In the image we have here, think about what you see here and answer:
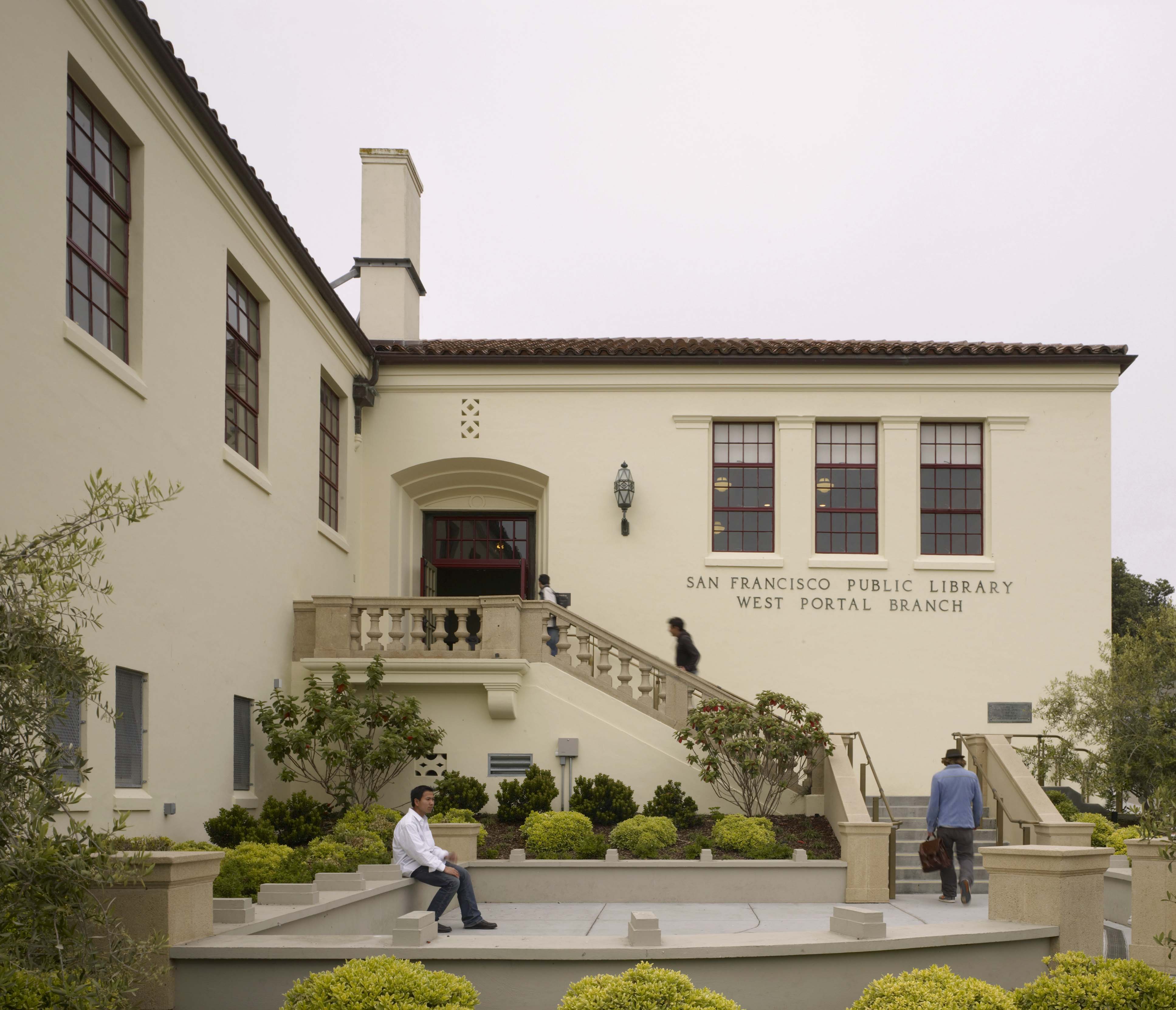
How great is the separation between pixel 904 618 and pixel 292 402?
37.6 feet

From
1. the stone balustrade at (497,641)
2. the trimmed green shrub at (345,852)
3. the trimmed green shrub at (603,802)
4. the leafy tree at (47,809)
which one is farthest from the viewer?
the stone balustrade at (497,641)

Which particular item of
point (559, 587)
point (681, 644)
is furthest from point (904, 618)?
point (559, 587)

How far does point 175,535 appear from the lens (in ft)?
45.4

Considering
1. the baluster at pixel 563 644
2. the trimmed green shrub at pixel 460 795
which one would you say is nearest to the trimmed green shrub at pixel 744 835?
the trimmed green shrub at pixel 460 795

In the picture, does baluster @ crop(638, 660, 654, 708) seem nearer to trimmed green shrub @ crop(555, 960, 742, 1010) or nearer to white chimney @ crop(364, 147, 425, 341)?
white chimney @ crop(364, 147, 425, 341)

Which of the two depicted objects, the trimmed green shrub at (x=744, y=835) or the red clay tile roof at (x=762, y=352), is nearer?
the trimmed green shrub at (x=744, y=835)

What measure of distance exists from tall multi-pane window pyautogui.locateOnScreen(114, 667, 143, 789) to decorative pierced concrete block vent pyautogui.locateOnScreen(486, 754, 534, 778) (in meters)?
6.64

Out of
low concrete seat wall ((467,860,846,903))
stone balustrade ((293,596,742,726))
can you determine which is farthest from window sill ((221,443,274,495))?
low concrete seat wall ((467,860,846,903))

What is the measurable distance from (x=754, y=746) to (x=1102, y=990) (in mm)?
9676

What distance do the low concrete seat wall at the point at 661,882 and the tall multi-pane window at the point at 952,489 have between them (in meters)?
8.73

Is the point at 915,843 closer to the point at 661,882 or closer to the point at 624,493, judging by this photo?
the point at 661,882

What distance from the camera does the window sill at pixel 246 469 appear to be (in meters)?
15.5

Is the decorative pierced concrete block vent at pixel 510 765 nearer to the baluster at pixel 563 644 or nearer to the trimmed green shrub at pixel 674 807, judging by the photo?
the baluster at pixel 563 644

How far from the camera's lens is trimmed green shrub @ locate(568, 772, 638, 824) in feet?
57.1
